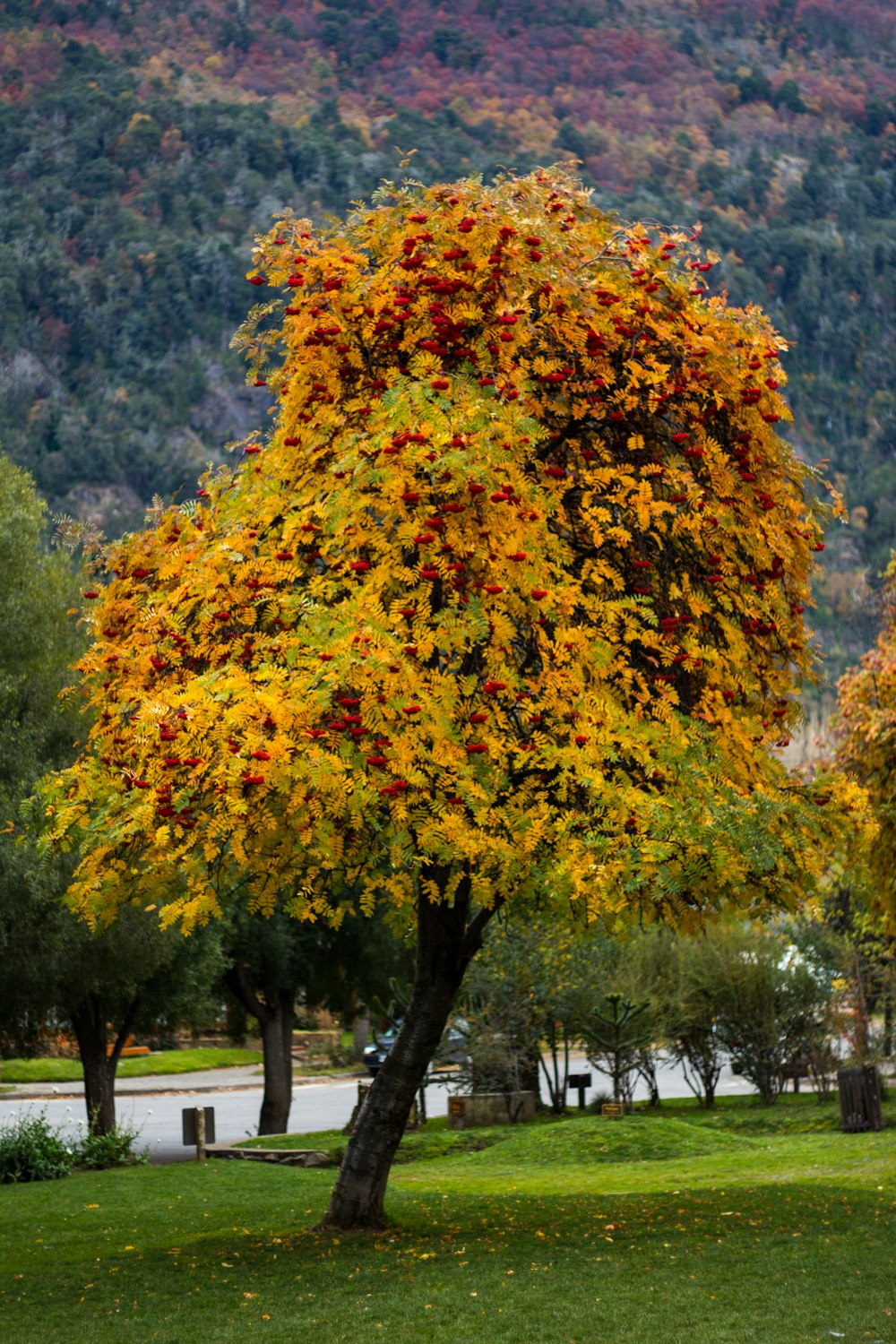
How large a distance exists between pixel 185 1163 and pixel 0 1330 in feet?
34.2

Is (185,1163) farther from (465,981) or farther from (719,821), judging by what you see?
(719,821)

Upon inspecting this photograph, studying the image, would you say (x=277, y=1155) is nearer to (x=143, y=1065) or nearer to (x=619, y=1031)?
(x=619, y=1031)

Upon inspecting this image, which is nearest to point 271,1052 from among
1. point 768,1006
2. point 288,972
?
point 288,972

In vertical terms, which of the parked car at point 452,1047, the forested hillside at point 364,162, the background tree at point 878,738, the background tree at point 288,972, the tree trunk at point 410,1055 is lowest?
the parked car at point 452,1047

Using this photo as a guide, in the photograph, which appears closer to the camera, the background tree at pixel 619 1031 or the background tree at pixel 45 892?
the background tree at pixel 45 892

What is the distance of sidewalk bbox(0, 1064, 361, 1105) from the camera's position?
33.1 meters

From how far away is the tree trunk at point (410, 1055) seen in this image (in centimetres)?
1064

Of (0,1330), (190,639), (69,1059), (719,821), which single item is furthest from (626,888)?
(69,1059)

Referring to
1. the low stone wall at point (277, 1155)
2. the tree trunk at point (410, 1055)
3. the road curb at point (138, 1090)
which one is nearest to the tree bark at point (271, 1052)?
the low stone wall at point (277, 1155)

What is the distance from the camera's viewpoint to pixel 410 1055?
10.6 meters

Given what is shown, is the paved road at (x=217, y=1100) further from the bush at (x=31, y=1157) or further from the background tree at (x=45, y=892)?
the bush at (x=31, y=1157)

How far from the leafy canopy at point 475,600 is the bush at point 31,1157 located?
883cm

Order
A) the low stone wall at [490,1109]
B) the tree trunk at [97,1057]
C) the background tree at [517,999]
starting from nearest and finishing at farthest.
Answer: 1. the tree trunk at [97,1057]
2. the low stone wall at [490,1109]
3. the background tree at [517,999]

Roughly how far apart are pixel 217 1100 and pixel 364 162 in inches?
3281
